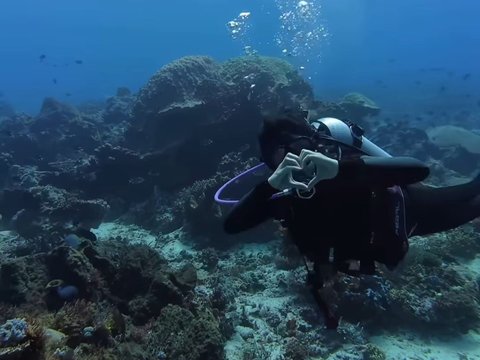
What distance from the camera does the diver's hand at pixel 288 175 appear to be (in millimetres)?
3184

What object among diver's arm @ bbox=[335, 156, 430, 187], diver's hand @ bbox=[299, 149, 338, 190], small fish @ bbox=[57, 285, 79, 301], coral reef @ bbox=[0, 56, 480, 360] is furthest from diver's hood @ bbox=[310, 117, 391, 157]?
small fish @ bbox=[57, 285, 79, 301]

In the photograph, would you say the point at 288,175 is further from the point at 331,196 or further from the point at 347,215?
the point at 347,215

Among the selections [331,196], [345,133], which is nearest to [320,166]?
[331,196]

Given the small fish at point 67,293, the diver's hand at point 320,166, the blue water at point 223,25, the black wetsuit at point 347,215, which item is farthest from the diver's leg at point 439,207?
the blue water at point 223,25

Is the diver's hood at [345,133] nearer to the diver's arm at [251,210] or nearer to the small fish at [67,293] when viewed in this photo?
the diver's arm at [251,210]

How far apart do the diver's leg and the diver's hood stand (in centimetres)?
153

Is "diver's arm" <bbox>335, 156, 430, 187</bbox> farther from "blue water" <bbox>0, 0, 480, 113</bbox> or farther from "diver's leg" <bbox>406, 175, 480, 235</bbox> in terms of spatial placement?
"blue water" <bbox>0, 0, 480, 113</bbox>

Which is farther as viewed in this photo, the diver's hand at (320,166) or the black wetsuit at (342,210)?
the black wetsuit at (342,210)

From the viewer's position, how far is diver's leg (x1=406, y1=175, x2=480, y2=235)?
5.20 m

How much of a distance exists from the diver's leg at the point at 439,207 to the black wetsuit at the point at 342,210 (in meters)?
1.61

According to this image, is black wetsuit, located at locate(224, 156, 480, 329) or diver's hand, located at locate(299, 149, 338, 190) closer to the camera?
diver's hand, located at locate(299, 149, 338, 190)

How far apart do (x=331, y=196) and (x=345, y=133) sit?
808mm

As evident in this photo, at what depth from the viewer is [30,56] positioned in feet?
595

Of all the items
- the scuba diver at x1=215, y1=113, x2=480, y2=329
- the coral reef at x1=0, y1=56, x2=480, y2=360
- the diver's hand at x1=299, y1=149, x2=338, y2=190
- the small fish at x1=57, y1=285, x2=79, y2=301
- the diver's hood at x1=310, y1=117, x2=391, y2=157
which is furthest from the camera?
the small fish at x1=57, y1=285, x2=79, y2=301
